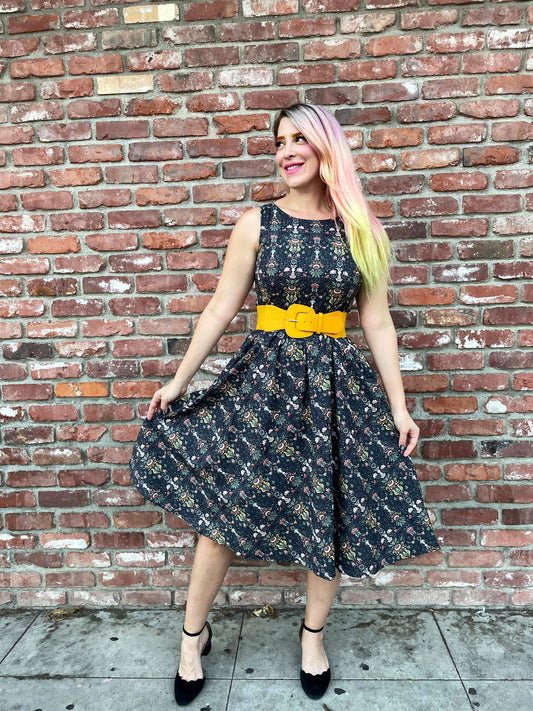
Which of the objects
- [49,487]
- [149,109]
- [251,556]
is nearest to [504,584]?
[251,556]

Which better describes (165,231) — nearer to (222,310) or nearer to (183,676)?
(222,310)

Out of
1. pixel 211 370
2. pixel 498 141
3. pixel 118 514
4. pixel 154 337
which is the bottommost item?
pixel 118 514

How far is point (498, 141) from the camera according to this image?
2.08 meters

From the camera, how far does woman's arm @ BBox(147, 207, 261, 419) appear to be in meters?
1.80

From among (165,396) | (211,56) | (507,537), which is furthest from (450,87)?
(507,537)

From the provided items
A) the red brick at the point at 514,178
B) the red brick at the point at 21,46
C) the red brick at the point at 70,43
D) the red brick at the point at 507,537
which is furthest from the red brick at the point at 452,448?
the red brick at the point at 21,46

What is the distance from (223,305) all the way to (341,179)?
0.59 metres

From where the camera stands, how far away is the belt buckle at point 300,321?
1.76m

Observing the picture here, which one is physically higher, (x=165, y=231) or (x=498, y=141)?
(x=498, y=141)

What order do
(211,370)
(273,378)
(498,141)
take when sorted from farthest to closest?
(211,370), (498,141), (273,378)

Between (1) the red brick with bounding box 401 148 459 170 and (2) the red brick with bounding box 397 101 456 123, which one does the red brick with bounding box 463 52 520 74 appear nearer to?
(2) the red brick with bounding box 397 101 456 123

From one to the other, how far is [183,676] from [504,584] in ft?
4.68

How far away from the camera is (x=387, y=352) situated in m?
1.86

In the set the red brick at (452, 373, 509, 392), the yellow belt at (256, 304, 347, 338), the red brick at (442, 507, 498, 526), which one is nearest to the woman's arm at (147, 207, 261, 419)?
the yellow belt at (256, 304, 347, 338)
